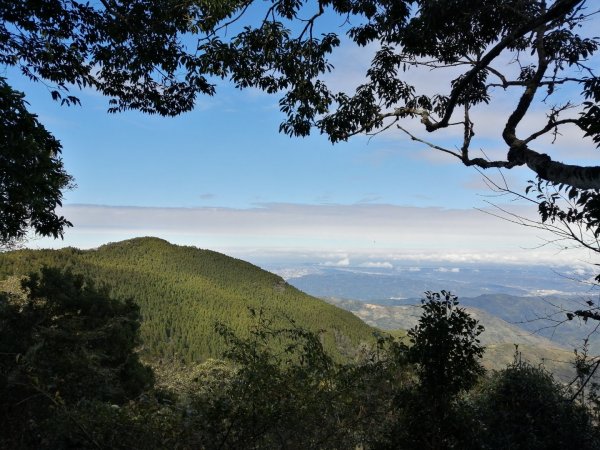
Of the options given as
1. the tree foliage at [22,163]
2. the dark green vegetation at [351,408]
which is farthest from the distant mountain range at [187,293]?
the tree foliage at [22,163]

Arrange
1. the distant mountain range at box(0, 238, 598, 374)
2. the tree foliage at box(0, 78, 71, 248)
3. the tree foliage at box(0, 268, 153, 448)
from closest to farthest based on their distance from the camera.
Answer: the tree foliage at box(0, 78, 71, 248), the tree foliage at box(0, 268, 153, 448), the distant mountain range at box(0, 238, 598, 374)

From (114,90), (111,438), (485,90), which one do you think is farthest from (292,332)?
(114,90)

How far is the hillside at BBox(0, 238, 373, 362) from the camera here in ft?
335

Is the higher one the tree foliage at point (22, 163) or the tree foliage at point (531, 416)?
the tree foliage at point (22, 163)

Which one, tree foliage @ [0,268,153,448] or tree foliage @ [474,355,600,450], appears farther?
tree foliage @ [0,268,153,448]

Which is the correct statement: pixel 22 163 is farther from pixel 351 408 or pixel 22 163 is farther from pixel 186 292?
pixel 186 292

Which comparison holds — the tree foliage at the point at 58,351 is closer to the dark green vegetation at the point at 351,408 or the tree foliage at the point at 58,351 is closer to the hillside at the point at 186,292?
the dark green vegetation at the point at 351,408

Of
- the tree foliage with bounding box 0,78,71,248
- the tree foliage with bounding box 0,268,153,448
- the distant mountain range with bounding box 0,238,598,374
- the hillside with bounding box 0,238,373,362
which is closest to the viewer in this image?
the tree foliage with bounding box 0,78,71,248

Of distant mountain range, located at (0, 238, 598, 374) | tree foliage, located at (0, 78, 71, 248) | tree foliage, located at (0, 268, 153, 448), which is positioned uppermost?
tree foliage, located at (0, 78, 71, 248)

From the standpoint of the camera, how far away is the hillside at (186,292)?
102006mm

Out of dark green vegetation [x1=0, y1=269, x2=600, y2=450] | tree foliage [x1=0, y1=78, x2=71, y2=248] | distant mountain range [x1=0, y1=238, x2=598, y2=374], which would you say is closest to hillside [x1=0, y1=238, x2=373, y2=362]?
distant mountain range [x1=0, y1=238, x2=598, y2=374]

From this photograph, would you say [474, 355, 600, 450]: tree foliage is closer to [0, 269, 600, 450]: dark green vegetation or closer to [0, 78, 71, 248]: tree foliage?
[0, 269, 600, 450]: dark green vegetation

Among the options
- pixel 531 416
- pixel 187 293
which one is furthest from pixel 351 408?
pixel 187 293

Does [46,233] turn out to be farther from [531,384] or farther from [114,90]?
[531,384]
